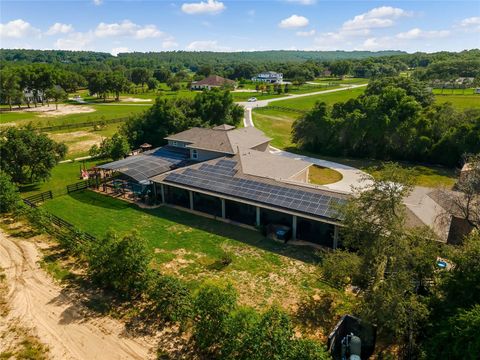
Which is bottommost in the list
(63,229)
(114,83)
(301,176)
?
(63,229)

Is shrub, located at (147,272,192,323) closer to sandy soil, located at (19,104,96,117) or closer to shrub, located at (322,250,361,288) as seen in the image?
shrub, located at (322,250,361,288)

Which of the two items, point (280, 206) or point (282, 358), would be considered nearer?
point (282, 358)

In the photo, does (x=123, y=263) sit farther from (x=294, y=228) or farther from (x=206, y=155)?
(x=206, y=155)

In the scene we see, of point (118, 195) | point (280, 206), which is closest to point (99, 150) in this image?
point (118, 195)

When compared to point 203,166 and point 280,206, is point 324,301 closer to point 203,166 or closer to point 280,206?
point 280,206

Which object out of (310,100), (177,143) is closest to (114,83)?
(310,100)

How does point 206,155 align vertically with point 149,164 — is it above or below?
above
